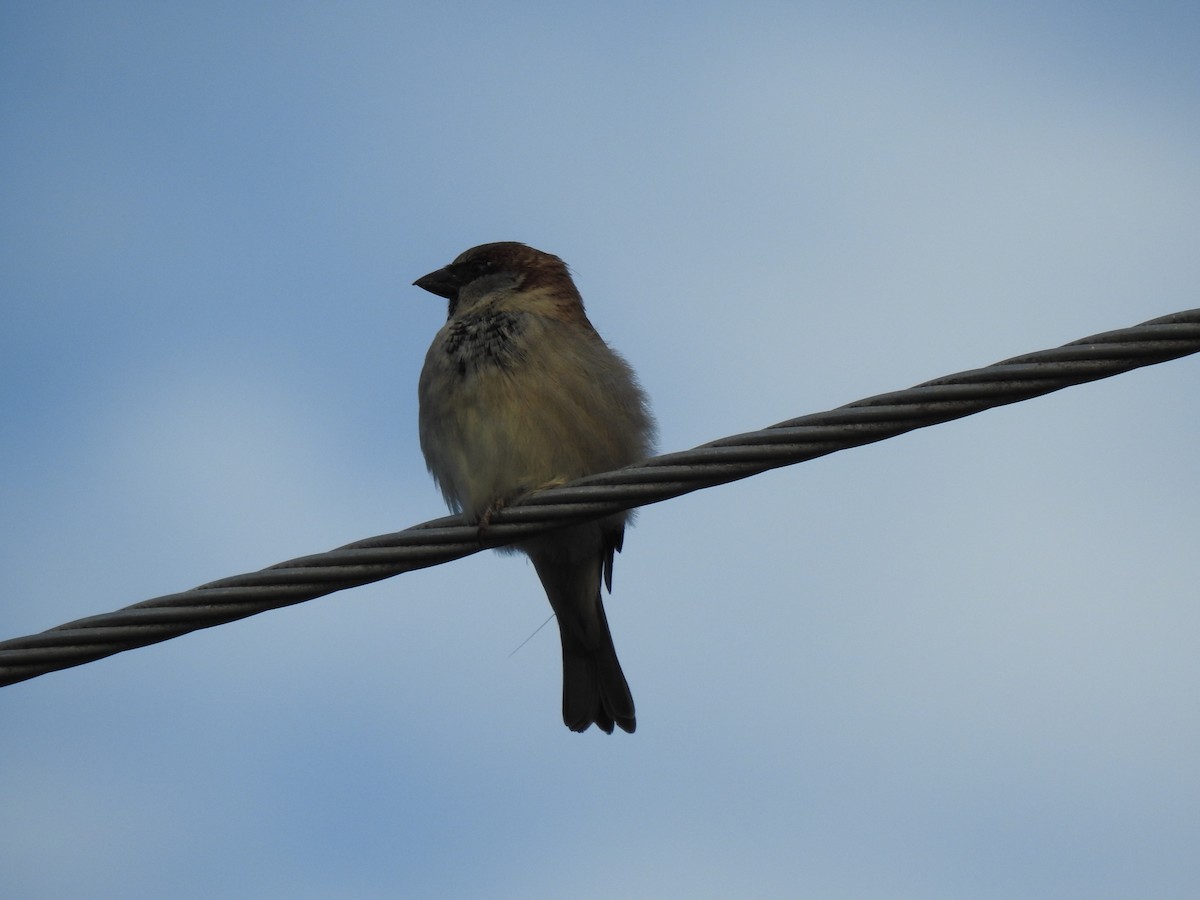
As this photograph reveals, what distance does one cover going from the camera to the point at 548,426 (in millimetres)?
5051

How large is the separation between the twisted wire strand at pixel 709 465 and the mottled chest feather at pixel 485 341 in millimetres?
1790

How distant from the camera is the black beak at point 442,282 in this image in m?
6.43

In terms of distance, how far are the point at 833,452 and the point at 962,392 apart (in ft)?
1.07

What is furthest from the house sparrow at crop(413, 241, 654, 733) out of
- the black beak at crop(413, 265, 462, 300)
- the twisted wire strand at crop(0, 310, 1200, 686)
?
the twisted wire strand at crop(0, 310, 1200, 686)

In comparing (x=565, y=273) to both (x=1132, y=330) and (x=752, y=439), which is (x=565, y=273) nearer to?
(x=752, y=439)

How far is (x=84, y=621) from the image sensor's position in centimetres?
319

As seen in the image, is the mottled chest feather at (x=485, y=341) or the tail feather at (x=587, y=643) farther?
the tail feather at (x=587, y=643)

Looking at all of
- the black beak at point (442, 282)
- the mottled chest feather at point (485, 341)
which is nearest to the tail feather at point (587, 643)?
the mottled chest feather at point (485, 341)

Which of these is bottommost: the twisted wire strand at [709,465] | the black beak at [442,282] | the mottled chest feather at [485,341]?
the twisted wire strand at [709,465]

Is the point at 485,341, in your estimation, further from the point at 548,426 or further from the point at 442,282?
the point at 442,282

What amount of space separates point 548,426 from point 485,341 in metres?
0.50

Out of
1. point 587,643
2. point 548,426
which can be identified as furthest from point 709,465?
point 587,643

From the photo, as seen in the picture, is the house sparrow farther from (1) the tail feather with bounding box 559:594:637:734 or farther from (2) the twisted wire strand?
(2) the twisted wire strand

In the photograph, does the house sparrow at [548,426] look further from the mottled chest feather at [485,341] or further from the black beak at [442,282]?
the black beak at [442,282]
